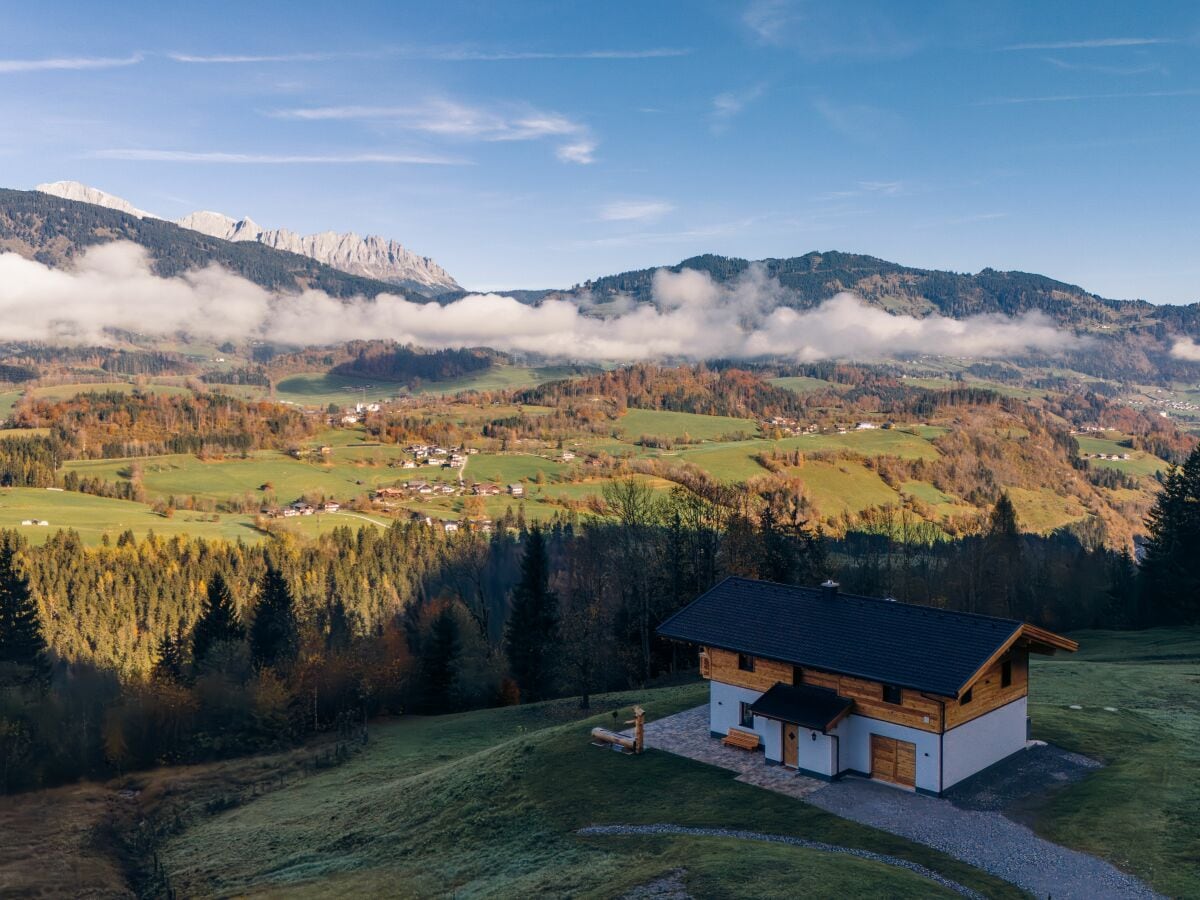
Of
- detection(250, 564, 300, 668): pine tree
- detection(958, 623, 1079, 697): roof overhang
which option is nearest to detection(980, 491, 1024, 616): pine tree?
detection(958, 623, 1079, 697): roof overhang

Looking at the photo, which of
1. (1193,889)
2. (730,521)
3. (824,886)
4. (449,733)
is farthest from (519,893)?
(730,521)

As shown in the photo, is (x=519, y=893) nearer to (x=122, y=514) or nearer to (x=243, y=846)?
(x=243, y=846)

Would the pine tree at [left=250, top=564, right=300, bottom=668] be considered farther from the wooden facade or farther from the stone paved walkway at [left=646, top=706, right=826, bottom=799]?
the wooden facade

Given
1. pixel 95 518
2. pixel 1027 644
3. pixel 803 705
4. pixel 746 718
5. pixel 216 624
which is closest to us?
pixel 803 705

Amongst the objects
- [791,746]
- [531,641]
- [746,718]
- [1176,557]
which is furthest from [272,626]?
[1176,557]

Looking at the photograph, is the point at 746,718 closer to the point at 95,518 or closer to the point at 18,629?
the point at 18,629

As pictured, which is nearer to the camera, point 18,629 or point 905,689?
point 905,689
